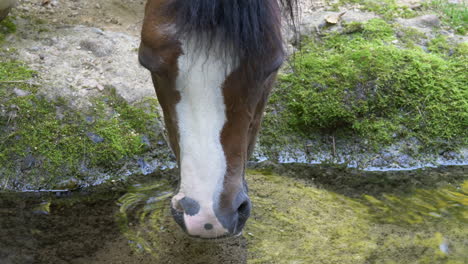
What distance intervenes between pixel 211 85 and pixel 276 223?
1476 mm

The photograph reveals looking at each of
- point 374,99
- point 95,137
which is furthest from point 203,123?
point 374,99

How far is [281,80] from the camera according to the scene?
4.97m

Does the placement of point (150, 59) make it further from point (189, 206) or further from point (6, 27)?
point (6, 27)

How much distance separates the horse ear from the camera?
2.68 m

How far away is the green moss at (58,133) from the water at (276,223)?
209 millimetres

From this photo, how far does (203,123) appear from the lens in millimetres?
2604

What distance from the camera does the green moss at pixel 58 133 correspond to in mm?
4211

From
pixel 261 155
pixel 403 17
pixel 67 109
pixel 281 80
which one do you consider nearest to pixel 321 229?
pixel 261 155

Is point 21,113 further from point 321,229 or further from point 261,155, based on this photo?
point 321,229

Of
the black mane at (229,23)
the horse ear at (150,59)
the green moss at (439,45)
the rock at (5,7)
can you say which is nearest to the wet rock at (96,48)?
the rock at (5,7)

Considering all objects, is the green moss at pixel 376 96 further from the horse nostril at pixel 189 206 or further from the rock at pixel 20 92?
the horse nostril at pixel 189 206

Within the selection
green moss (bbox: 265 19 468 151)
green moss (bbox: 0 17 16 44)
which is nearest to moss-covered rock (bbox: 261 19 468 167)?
green moss (bbox: 265 19 468 151)

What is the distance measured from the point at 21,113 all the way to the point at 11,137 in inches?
7.9

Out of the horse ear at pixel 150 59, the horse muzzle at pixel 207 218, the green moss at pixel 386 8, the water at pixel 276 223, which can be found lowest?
the water at pixel 276 223
